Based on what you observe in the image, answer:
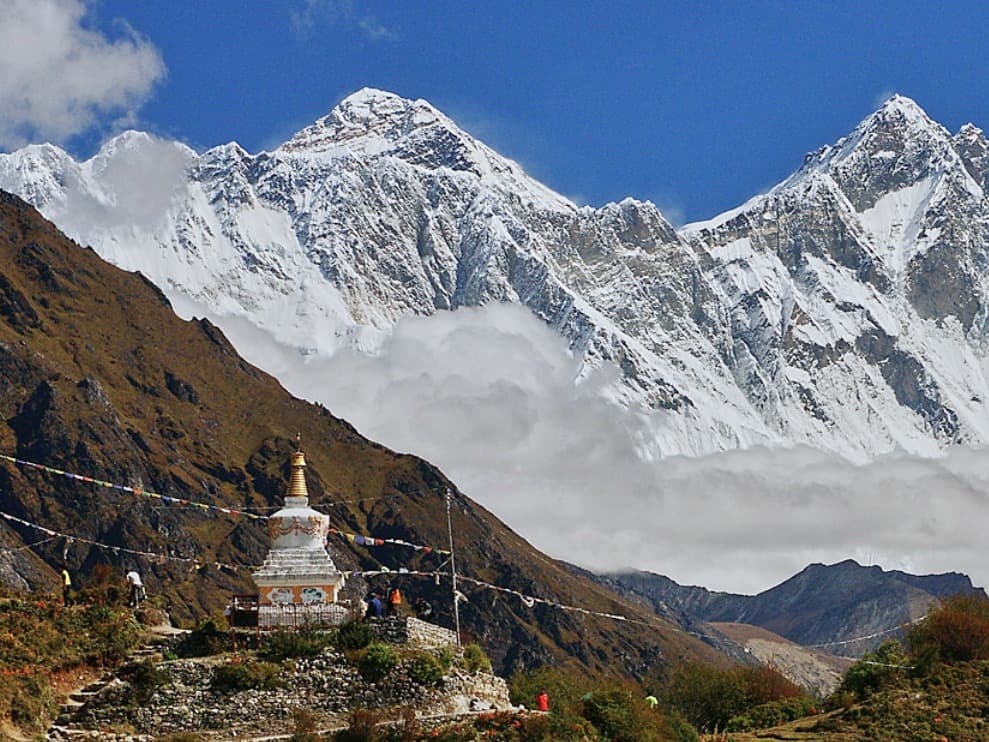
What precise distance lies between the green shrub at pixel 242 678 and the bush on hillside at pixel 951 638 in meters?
41.9

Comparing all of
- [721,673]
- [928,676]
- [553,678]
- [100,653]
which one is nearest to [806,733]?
[928,676]

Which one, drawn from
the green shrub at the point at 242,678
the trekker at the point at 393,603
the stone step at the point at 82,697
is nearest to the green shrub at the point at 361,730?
the green shrub at the point at 242,678

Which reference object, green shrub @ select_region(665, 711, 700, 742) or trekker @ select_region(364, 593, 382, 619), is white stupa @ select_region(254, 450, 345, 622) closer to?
trekker @ select_region(364, 593, 382, 619)

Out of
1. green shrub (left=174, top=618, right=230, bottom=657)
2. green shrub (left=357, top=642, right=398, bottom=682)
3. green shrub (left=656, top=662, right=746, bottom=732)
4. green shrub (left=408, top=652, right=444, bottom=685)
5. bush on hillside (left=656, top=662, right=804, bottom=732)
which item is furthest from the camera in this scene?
bush on hillside (left=656, top=662, right=804, bottom=732)

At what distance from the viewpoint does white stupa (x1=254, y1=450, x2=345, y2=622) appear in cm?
7038

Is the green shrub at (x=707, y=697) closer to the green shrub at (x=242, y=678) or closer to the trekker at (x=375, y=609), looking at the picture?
the trekker at (x=375, y=609)

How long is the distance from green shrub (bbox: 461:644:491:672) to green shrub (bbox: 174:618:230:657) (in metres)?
8.90

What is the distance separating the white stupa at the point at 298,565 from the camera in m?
70.4

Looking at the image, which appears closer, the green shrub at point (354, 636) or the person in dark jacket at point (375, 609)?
the green shrub at point (354, 636)

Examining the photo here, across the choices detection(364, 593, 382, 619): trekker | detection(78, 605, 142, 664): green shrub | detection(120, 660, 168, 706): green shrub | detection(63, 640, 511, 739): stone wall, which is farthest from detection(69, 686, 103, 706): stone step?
detection(364, 593, 382, 619): trekker

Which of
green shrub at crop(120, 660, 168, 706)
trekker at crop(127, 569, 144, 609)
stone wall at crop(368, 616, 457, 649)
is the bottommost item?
green shrub at crop(120, 660, 168, 706)

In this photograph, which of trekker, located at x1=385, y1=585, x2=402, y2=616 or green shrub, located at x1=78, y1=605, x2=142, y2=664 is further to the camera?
trekker, located at x1=385, y1=585, x2=402, y2=616

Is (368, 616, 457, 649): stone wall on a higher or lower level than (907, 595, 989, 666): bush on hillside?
lower

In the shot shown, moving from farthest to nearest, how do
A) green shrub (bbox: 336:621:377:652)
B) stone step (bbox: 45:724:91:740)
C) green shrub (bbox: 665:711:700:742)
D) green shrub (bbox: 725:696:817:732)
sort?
green shrub (bbox: 725:696:817:732), green shrub (bbox: 665:711:700:742), green shrub (bbox: 336:621:377:652), stone step (bbox: 45:724:91:740)
